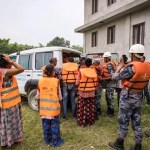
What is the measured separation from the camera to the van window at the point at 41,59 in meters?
7.20

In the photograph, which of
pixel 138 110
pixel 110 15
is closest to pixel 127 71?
pixel 138 110

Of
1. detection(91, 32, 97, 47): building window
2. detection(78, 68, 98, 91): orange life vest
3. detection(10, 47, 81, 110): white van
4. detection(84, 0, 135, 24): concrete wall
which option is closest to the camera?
detection(78, 68, 98, 91): orange life vest

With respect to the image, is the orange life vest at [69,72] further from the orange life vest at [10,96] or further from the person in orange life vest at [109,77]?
the orange life vest at [10,96]

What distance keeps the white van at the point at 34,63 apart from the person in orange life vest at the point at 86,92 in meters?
1.03

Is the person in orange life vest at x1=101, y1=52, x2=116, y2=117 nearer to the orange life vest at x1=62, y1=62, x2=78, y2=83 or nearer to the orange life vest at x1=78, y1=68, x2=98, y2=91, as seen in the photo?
the orange life vest at x1=78, y1=68, x2=98, y2=91

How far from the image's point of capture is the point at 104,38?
15.8 metres

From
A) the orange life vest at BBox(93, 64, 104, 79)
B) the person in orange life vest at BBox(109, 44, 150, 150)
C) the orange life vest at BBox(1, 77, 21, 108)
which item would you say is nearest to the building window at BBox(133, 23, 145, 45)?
the orange life vest at BBox(93, 64, 104, 79)

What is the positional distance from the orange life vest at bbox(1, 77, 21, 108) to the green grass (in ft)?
3.20

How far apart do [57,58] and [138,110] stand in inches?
118

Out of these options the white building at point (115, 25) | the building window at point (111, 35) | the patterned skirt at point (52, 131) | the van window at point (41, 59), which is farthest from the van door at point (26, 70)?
the building window at point (111, 35)

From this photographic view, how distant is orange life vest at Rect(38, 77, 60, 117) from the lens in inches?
197

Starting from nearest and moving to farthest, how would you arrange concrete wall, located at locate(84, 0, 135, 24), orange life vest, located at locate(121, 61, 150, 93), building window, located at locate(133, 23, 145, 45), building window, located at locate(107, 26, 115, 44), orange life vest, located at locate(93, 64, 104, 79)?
orange life vest, located at locate(121, 61, 150, 93), orange life vest, located at locate(93, 64, 104, 79), building window, located at locate(133, 23, 145, 45), concrete wall, located at locate(84, 0, 135, 24), building window, located at locate(107, 26, 115, 44)

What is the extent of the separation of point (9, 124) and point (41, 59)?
3.03 metres

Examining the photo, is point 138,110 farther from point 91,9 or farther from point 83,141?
point 91,9
